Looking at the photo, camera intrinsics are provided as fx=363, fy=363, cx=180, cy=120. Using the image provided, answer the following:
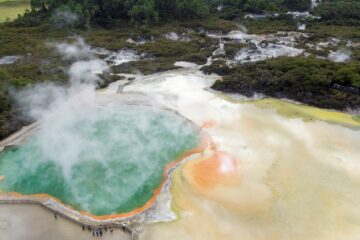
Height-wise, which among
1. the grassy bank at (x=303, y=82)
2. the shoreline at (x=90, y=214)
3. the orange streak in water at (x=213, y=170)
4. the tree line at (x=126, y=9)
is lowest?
the shoreline at (x=90, y=214)

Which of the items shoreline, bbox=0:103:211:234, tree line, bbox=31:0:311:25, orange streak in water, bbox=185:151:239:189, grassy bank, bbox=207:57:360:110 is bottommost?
shoreline, bbox=0:103:211:234

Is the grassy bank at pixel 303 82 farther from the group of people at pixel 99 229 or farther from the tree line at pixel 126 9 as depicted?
the tree line at pixel 126 9

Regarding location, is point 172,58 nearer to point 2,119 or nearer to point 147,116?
point 147,116

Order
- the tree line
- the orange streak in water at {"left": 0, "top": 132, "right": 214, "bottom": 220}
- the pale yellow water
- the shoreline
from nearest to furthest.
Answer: the pale yellow water < the shoreline < the orange streak in water at {"left": 0, "top": 132, "right": 214, "bottom": 220} < the tree line

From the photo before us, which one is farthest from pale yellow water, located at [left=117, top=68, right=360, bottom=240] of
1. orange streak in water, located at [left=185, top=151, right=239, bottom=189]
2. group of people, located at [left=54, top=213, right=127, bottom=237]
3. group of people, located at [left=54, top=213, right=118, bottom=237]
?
group of people, located at [left=54, top=213, right=118, bottom=237]

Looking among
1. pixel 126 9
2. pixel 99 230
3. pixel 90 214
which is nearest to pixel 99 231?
pixel 99 230

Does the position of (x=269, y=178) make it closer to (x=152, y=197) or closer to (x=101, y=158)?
(x=152, y=197)

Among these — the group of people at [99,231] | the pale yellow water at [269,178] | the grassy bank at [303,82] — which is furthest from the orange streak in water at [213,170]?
the grassy bank at [303,82]

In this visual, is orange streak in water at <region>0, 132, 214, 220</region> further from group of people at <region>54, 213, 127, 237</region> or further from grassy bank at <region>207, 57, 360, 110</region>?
grassy bank at <region>207, 57, 360, 110</region>
